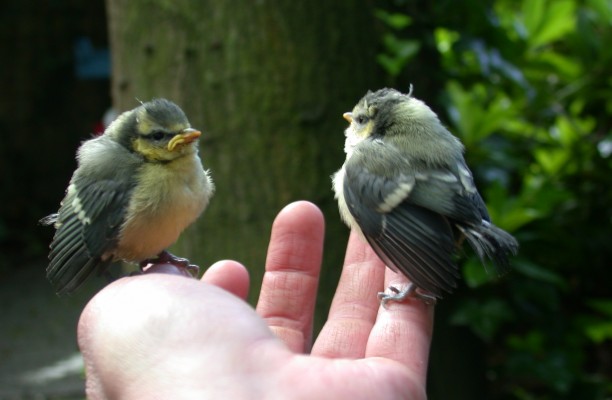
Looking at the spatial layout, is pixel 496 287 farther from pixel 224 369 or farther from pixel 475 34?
pixel 224 369

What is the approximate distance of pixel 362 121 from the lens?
4.92 feet

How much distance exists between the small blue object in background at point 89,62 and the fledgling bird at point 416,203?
5082 millimetres

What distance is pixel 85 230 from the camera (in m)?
1.31

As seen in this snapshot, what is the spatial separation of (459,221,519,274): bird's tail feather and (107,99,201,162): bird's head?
56 centimetres

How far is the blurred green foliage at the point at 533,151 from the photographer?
188 cm

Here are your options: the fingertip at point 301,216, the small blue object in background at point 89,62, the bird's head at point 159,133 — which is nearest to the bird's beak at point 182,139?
the bird's head at point 159,133

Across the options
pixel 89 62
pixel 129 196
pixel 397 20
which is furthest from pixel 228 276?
pixel 89 62

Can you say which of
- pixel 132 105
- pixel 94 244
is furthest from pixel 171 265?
pixel 132 105

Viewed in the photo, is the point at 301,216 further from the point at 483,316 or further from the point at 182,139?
the point at 483,316

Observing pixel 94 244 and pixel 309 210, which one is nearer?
pixel 94 244

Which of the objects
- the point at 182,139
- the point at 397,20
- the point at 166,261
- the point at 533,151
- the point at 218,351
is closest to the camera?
the point at 218,351

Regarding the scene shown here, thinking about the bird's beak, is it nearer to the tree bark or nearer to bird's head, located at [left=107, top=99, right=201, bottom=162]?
bird's head, located at [left=107, top=99, right=201, bottom=162]

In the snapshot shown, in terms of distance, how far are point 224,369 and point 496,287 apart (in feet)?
4.15

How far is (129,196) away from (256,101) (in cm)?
65
